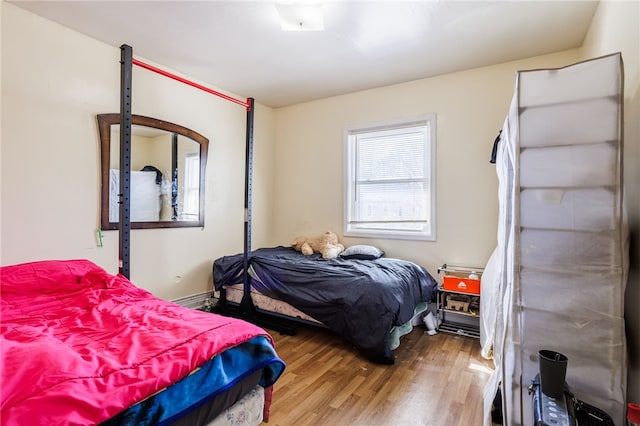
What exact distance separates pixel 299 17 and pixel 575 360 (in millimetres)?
Result: 2536

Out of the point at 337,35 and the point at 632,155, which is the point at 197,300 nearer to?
the point at 337,35

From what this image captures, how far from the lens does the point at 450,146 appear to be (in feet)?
10.9

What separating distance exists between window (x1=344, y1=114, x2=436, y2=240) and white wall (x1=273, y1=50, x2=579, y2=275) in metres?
0.10

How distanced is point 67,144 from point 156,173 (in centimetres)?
76

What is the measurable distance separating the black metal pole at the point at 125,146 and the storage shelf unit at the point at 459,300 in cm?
277

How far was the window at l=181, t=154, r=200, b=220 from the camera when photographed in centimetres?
341

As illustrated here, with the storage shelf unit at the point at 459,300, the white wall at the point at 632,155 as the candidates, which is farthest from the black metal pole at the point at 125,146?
the white wall at the point at 632,155

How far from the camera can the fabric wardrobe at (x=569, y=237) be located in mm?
1294

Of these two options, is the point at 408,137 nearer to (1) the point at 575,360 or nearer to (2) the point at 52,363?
(1) the point at 575,360

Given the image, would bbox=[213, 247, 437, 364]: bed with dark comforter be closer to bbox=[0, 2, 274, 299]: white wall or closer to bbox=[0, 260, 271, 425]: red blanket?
bbox=[0, 2, 274, 299]: white wall

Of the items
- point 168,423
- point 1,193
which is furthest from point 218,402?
point 1,193

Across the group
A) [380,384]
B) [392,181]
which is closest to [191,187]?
[392,181]

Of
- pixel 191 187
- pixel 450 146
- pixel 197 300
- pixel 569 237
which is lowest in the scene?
pixel 197 300

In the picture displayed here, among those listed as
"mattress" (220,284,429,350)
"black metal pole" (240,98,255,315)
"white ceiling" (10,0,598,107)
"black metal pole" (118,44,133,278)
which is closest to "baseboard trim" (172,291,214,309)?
"mattress" (220,284,429,350)
